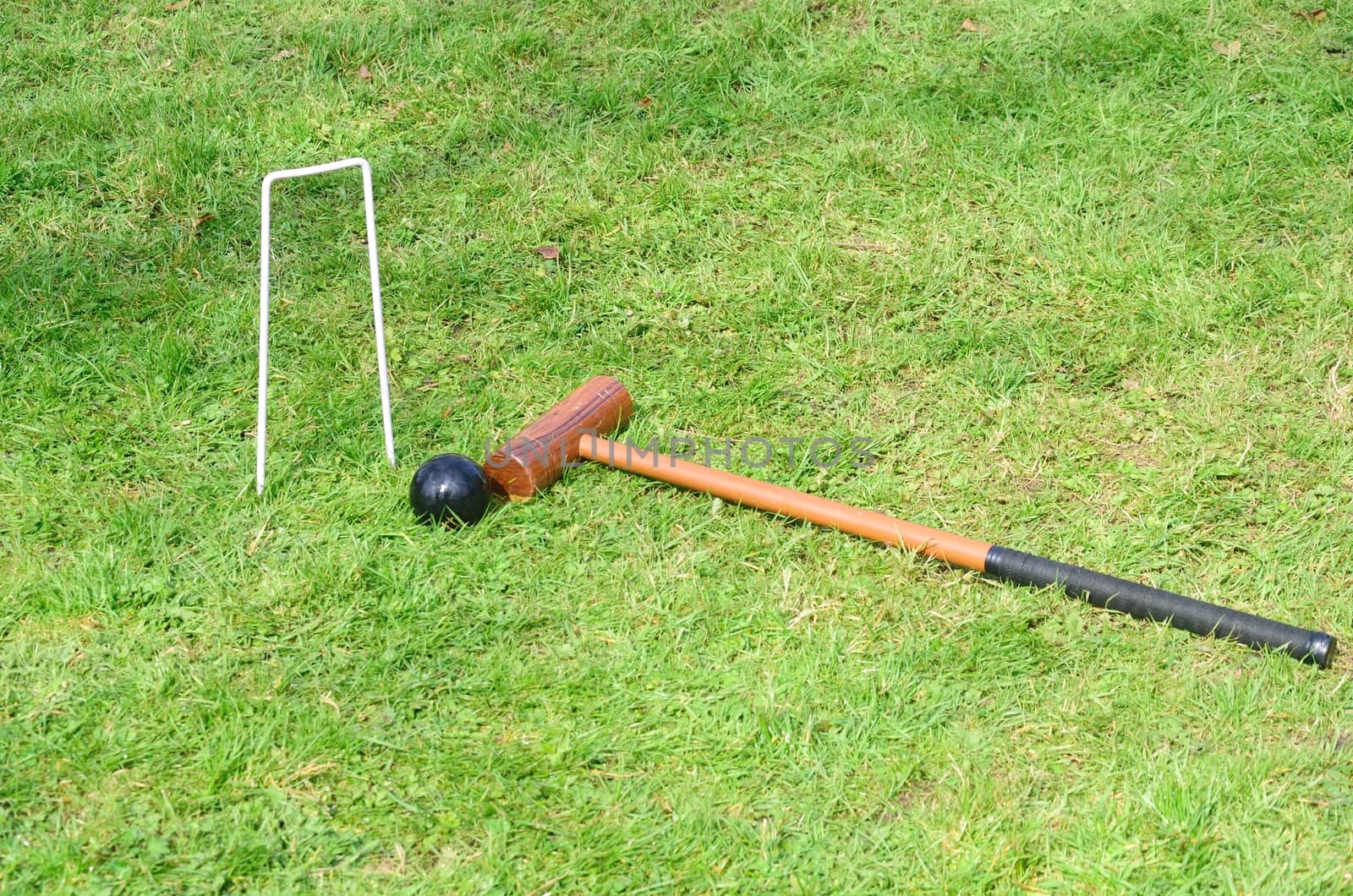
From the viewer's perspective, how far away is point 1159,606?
3279 millimetres

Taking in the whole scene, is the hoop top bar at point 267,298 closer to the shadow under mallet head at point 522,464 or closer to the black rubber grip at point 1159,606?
the shadow under mallet head at point 522,464

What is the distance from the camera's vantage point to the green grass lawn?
287 cm

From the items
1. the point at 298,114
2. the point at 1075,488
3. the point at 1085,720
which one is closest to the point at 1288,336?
the point at 1075,488

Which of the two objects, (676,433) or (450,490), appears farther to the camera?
(676,433)

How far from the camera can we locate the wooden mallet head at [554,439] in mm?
3656

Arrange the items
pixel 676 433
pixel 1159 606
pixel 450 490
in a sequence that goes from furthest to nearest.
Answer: pixel 676 433 < pixel 450 490 < pixel 1159 606

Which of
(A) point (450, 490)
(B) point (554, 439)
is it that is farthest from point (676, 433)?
(A) point (450, 490)

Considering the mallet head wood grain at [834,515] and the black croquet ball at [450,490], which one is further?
the black croquet ball at [450,490]

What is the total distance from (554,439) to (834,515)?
2.68ft

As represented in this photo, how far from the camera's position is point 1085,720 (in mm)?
3074

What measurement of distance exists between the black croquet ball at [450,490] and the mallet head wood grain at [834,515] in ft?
0.36

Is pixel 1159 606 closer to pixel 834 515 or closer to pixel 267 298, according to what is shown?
pixel 834 515

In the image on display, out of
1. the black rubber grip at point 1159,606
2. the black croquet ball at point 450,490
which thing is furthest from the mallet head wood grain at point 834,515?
the black croquet ball at point 450,490

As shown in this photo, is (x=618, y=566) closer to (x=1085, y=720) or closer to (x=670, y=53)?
(x=1085, y=720)
